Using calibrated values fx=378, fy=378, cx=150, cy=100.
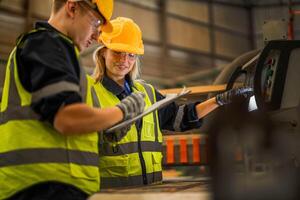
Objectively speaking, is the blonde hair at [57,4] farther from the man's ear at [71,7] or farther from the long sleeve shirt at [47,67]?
the long sleeve shirt at [47,67]

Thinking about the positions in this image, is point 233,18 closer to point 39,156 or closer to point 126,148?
point 126,148

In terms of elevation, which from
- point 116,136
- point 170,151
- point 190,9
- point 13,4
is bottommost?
point 170,151

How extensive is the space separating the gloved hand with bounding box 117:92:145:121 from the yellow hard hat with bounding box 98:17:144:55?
0.75 m

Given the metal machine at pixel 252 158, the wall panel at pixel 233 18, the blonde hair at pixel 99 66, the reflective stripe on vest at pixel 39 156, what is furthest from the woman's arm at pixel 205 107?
the wall panel at pixel 233 18

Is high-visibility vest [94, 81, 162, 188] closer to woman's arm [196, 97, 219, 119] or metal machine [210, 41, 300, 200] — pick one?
woman's arm [196, 97, 219, 119]

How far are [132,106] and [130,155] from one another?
0.73m

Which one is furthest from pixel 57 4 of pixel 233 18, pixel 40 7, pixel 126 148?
pixel 233 18

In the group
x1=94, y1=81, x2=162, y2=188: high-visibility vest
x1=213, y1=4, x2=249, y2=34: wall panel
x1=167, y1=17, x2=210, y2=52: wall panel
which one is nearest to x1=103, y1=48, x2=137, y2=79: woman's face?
x1=94, y1=81, x2=162, y2=188: high-visibility vest

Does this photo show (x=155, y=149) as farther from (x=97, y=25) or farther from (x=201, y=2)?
(x=201, y=2)

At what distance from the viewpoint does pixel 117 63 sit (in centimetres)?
196

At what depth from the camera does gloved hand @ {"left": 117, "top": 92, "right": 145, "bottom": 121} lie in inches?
44.9

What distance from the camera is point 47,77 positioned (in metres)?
0.99

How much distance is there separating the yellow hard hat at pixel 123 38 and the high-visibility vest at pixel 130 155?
22 centimetres

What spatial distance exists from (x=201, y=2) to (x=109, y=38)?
7.68 m
